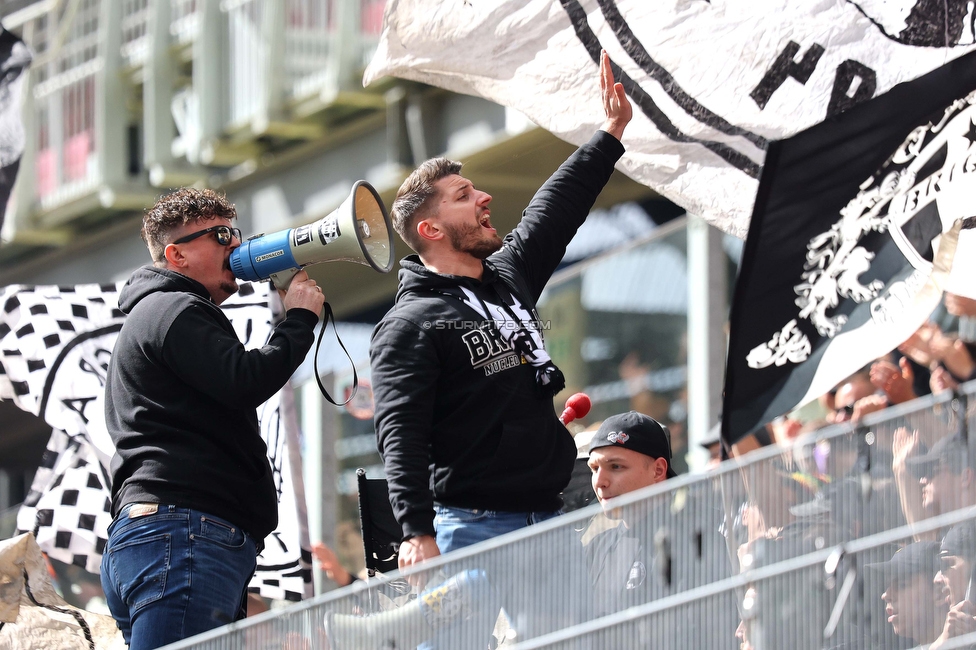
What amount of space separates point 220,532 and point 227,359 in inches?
18.1

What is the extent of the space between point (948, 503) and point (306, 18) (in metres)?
8.24

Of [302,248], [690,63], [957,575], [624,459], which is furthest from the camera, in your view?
[690,63]

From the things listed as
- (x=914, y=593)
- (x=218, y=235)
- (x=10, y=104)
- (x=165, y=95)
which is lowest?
(x=914, y=593)

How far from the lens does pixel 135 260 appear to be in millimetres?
13078

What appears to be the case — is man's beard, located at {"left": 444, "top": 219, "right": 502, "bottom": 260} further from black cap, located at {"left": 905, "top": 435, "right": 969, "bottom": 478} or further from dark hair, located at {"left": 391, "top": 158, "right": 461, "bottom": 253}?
black cap, located at {"left": 905, "top": 435, "right": 969, "bottom": 478}

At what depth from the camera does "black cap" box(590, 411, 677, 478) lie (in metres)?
5.08

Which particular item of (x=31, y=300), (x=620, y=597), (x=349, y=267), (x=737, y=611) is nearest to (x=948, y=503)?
(x=737, y=611)

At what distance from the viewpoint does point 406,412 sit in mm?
4234

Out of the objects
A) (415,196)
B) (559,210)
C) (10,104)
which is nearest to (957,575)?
(559,210)

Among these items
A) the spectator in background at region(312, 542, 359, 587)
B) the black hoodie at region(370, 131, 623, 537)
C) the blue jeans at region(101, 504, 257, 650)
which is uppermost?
the spectator in background at region(312, 542, 359, 587)

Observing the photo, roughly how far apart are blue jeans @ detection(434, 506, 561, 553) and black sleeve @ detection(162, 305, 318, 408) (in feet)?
1.87

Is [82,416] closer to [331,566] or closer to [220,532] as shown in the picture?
[331,566]

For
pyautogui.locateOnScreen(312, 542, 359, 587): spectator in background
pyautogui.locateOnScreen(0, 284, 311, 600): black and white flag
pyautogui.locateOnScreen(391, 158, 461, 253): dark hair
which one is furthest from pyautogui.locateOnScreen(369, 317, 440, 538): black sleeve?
pyautogui.locateOnScreen(312, 542, 359, 587): spectator in background

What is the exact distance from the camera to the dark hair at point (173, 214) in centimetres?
456
